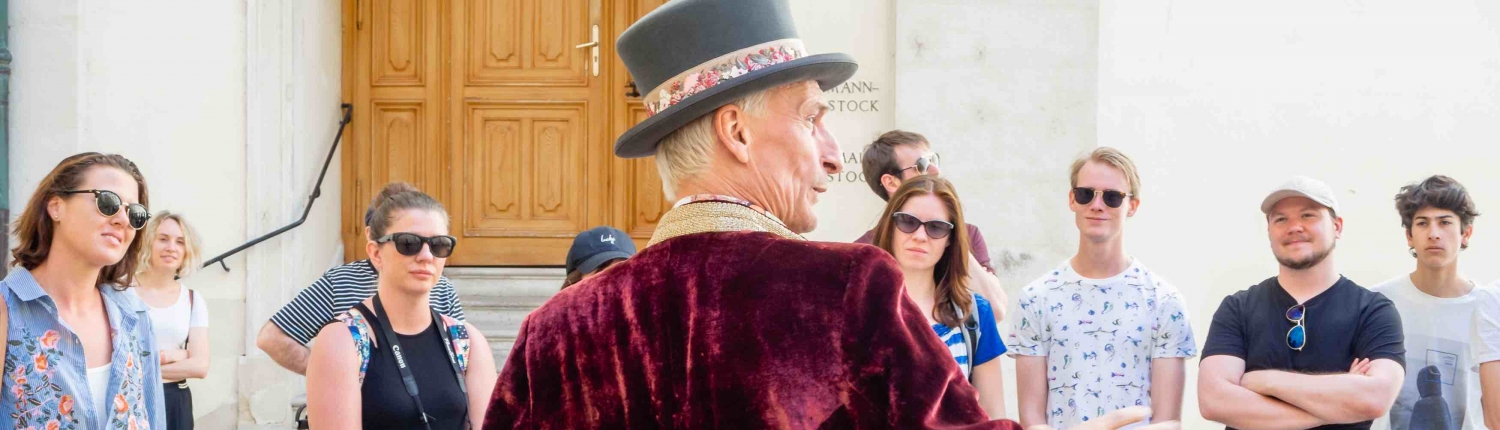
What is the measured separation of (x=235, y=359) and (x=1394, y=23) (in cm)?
608

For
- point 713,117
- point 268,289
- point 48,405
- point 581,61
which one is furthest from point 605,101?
point 713,117

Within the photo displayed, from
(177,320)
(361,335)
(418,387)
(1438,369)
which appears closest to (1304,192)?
(1438,369)

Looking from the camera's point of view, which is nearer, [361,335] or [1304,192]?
[361,335]

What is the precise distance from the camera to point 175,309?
5430 millimetres

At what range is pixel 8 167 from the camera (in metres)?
6.25

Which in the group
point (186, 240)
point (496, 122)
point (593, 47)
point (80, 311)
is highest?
point (593, 47)

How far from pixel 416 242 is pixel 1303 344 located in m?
2.54

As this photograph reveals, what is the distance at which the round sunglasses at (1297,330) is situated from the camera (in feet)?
12.8

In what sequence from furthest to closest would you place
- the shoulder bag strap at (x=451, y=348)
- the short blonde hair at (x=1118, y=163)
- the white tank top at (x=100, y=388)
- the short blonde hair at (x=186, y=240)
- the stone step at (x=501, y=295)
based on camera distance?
the stone step at (x=501, y=295), the short blonde hair at (x=186, y=240), the short blonde hair at (x=1118, y=163), the shoulder bag strap at (x=451, y=348), the white tank top at (x=100, y=388)

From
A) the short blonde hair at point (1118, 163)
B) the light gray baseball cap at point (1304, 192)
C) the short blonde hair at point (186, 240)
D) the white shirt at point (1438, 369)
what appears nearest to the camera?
the light gray baseball cap at point (1304, 192)

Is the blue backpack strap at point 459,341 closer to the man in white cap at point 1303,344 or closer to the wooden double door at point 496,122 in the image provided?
the man in white cap at point 1303,344

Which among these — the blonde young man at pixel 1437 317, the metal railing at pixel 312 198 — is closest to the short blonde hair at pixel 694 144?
the blonde young man at pixel 1437 317

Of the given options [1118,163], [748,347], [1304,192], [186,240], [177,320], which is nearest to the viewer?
[748,347]

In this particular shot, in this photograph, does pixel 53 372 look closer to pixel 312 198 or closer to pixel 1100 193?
pixel 1100 193
